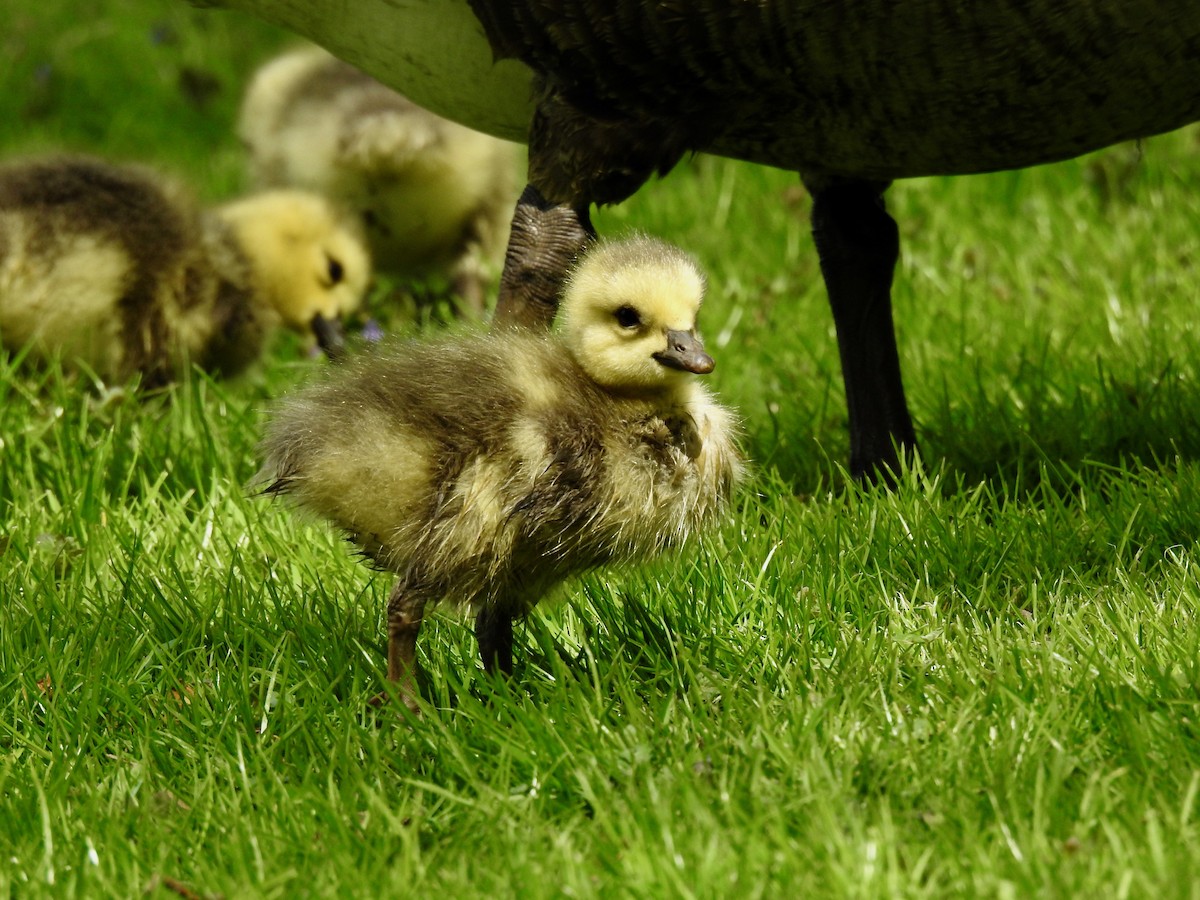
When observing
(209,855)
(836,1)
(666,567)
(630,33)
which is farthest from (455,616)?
(836,1)

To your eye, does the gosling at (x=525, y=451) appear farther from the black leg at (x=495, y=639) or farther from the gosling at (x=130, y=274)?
the gosling at (x=130, y=274)

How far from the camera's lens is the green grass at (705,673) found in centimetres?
224

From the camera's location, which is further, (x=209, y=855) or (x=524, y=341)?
(x=524, y=341)

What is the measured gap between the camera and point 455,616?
9.91ft

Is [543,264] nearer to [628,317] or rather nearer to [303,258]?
[628,317]

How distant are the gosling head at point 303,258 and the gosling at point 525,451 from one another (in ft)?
9.75

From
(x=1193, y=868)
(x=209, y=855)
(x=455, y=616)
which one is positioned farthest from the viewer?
(x=455, y=616)

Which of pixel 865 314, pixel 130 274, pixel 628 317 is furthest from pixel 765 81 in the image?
pixel 130 274

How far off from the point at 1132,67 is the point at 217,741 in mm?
2123

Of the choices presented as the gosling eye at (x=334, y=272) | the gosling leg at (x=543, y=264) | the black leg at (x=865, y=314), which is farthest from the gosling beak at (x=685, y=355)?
the gosling eye at (x=334, y=272)

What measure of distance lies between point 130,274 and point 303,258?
33.3 inches

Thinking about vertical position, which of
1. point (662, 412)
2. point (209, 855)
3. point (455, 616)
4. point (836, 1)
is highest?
point (836, 1)

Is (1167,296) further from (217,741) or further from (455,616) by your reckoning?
(217,741)

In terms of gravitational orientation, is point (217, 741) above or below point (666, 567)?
below
